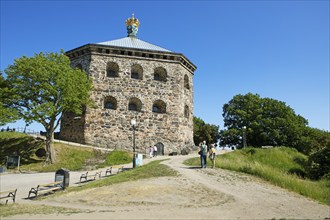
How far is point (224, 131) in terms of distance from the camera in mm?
39594

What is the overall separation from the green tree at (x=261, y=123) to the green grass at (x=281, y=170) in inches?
442

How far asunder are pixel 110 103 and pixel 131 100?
212 cm

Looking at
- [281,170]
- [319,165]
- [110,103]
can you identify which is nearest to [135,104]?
[110,103]

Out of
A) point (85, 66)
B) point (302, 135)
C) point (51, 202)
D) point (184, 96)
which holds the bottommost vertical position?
point (51, 202)

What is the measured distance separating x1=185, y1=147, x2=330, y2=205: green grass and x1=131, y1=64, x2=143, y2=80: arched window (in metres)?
12.4

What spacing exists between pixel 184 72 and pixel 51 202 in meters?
23.0

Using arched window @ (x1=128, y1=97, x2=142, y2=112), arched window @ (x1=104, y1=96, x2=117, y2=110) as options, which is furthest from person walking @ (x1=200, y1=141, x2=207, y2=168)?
arched window @ (x1=104, y1=96, x2=117, y2=110)

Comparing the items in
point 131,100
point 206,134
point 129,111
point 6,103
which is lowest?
point 206,134

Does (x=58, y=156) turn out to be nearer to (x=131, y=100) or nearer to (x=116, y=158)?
(x=116, y=158)

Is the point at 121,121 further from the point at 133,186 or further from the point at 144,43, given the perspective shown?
the point at 133,186

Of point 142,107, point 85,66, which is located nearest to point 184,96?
point 142,107

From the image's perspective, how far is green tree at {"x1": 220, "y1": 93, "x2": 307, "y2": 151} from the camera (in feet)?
117

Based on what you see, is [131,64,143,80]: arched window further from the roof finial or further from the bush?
the bush

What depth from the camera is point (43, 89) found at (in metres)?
21.3
